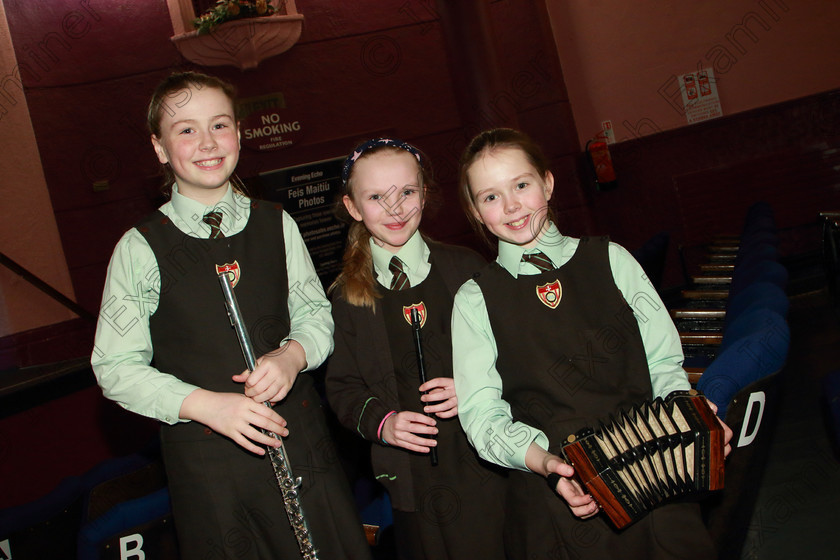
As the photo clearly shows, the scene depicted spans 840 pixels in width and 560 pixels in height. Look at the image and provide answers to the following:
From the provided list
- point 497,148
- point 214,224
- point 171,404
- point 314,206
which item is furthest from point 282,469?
point 314,206

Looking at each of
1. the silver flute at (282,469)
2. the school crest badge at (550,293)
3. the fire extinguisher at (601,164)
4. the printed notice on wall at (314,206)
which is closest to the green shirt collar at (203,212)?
the silver flute at (282,469)

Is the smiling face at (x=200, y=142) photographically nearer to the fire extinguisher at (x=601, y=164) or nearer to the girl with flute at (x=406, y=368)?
the girl with flute at (x=406, y=368)

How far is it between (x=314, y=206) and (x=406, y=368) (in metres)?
3.47

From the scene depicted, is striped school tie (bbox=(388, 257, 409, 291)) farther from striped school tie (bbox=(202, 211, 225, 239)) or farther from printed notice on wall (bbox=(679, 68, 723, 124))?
printed notice on wall (bbox=(679, 68, 723, 124))

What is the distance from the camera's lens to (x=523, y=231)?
1.38 m

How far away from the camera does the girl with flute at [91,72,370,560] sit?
1.25m

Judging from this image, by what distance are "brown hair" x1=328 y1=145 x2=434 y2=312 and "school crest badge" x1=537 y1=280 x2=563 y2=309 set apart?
1.37 ft

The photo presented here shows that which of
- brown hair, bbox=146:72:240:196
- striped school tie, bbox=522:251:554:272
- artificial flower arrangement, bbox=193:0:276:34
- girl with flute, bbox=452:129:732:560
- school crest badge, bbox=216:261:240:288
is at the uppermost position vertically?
artificial flower arrangement, bbox=193:0:276:34

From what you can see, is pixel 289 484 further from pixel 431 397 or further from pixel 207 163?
pixel 207 163

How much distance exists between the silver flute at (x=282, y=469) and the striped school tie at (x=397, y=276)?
431mm

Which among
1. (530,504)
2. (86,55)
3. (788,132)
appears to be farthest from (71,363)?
(788,132)

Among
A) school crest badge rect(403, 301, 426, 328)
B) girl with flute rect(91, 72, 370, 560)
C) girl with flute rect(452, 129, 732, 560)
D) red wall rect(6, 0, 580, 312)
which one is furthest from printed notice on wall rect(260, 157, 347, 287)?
girl with flute rect(452, 129, 732, 560)

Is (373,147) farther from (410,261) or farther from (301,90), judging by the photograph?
(301,90)

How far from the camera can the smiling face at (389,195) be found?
1.59m
